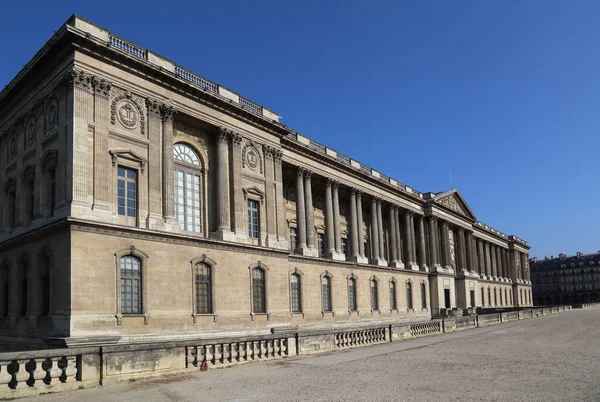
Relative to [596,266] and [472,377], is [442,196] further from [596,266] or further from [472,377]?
[596,266]

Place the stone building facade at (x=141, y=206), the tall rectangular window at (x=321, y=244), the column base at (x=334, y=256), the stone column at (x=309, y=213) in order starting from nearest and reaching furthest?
1. the stone building facade at (x=141, y=206)
2. the stone column at (x=309, y=213)
3. the column base at (x=334, y=256)
4. the tall rectangular window at (x=321, y=244)

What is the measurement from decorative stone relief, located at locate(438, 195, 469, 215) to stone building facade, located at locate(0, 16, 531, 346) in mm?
28857

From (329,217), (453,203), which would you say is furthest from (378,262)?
(453,203)

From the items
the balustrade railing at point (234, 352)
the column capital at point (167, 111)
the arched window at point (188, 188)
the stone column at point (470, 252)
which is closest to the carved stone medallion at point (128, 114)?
the column capital at point (167, 111)

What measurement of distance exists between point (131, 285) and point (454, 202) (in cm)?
5295

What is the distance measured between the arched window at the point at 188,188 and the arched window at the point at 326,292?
45.5 feet

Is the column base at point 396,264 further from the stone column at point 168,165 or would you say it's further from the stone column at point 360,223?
the stone column at point 168,165

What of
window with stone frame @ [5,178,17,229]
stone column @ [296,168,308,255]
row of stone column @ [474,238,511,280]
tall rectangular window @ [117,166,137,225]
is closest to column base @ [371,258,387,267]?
stone column @ [296,168,308,255]

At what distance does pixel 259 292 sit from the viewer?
3022 cm

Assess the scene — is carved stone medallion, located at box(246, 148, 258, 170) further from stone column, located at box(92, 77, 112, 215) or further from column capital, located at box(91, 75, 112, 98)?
column capital, located at box(91, 75, 112, 98)

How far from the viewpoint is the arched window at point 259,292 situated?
29.8m

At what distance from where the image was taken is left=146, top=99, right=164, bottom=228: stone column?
24906mm

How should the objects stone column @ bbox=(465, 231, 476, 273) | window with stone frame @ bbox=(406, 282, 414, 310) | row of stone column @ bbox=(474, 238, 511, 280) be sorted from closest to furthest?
window with stone frame @ bbox=(406, 282, 414, 310) → stone column @ bbox=(465, 231, 476, 273) → row of stone column @ bbox=(474, 238, 511, 280)

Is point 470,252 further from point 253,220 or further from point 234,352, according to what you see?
point 234,352
